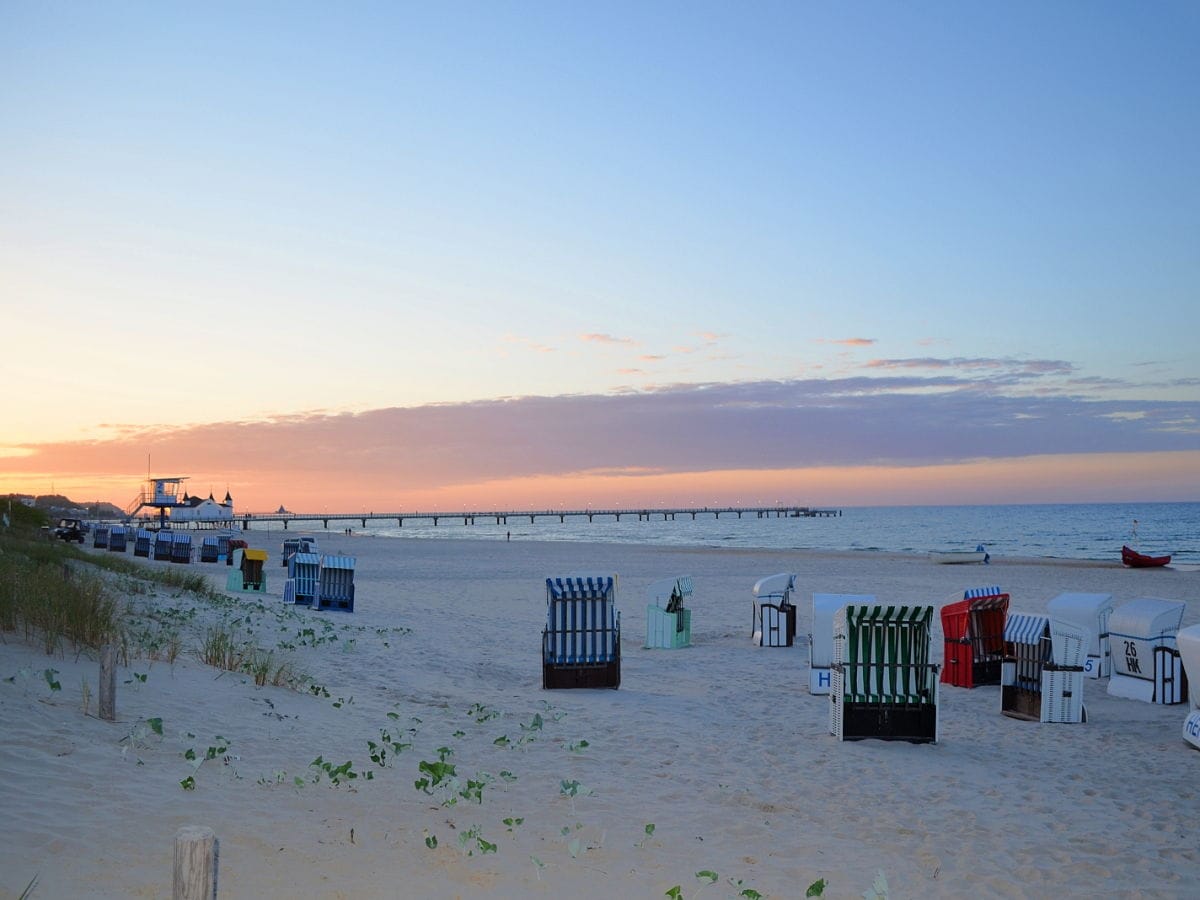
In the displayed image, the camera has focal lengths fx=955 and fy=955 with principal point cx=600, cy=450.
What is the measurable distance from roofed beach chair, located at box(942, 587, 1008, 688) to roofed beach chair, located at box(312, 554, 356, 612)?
11998 mm

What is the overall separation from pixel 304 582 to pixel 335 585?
2.49ft

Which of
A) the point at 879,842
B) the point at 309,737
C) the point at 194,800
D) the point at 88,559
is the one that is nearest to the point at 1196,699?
the point at 879,842

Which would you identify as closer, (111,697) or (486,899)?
(486,899)

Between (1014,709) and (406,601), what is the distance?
1591cm

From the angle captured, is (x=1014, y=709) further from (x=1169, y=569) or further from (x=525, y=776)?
(x=1169, y=569)

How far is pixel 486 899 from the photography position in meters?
4.77

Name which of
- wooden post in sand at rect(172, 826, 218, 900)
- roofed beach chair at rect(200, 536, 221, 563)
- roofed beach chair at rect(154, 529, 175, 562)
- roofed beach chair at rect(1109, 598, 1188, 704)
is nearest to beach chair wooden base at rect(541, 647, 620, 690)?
roofed beach chair at rect(1109, 598, 1188, 704)

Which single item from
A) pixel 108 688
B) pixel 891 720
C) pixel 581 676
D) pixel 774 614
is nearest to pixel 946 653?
pixel 774 614

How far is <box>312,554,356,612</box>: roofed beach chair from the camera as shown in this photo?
1953 centimetres

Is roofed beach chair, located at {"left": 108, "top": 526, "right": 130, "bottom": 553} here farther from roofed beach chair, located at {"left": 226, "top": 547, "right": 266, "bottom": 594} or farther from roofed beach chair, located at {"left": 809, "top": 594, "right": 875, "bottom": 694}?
roofed beach chair, located at {"left": 809, "top": 594, "right": 875, "bottom": 694}

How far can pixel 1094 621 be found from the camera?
12.9 meters

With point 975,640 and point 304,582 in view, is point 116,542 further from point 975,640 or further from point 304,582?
point 975,640

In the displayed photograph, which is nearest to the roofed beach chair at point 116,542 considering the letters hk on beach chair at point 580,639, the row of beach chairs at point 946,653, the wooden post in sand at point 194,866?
the letters hk on beach chair at point 580,639

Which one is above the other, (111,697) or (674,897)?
(111,697)
